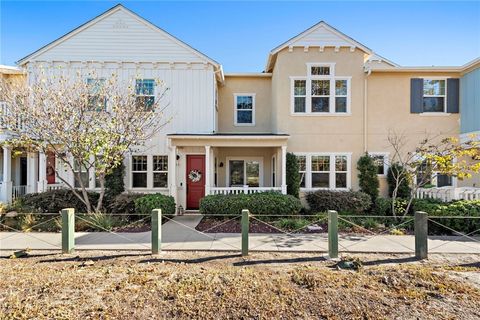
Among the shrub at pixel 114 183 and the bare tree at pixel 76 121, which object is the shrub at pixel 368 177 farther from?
the shrub at pixel 114 183

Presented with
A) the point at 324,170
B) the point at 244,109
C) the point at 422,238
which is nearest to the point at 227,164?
the point at 244,109

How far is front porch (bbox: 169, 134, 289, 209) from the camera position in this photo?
11414 mm

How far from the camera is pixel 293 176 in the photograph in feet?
38.6

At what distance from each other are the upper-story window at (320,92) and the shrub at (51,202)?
421 inches

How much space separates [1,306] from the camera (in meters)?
3.96

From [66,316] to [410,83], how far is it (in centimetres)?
1501

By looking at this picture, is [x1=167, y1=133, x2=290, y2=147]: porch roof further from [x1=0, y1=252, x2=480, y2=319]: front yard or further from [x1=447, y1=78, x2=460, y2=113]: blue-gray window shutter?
[x1=447, y1=78, x2=460, y2=113]: blue-gray window shutter

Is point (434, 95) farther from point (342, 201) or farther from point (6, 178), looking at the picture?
point (6, 178)

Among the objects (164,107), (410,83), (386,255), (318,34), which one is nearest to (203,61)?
(164,107)

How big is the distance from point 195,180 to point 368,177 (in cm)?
804

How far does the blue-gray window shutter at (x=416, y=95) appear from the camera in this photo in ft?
40.8

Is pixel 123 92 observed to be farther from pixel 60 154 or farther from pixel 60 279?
pixel 60 279

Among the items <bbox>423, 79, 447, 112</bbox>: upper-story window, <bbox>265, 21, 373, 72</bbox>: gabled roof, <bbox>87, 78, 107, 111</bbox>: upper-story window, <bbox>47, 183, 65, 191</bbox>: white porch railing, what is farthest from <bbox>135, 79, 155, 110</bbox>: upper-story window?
<bbox>423, 79, 447, 112</bbox>: upper-story window

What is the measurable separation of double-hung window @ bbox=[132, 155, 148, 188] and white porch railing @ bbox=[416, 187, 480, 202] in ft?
41.0
